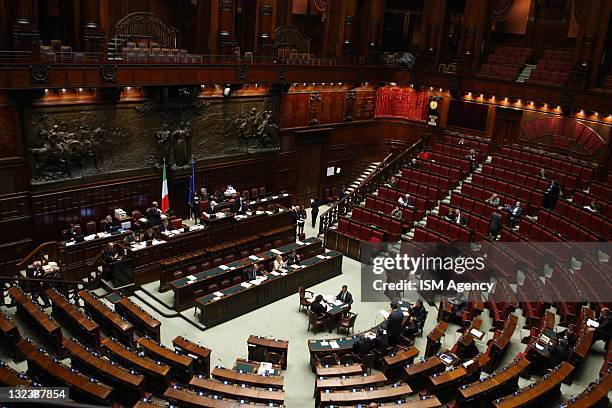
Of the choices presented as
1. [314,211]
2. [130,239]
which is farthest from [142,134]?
[314,211]

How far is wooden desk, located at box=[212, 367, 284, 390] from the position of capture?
32.0 ft

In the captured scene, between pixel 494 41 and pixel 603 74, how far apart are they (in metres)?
5.68

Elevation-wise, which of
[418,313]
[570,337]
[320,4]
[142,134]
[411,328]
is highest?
[320,4]

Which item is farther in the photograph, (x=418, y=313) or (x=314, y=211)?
(x=314, y=211)

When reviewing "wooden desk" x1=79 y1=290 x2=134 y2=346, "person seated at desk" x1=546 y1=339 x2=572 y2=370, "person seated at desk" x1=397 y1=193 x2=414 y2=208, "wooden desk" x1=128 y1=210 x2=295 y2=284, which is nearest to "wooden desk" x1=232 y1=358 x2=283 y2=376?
"wooden desk" x1=79 y1=290 x2=134 y2=346

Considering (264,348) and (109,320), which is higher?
(109,320)

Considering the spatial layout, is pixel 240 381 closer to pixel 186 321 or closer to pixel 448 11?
pixel 186 321

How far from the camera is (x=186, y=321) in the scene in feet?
43.6

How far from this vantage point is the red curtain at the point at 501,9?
2055 centimetres

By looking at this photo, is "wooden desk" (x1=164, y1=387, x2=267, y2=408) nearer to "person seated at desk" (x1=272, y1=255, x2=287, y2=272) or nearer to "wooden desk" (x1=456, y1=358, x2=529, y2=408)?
"wooden desk" (x1=456, y1=358, x2=529, y2=408)

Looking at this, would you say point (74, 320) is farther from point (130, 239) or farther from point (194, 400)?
point (130, 239)

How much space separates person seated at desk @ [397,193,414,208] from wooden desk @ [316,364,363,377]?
27.0 ft

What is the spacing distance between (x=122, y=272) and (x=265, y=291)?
3674mm

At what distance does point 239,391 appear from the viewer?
931 cm
